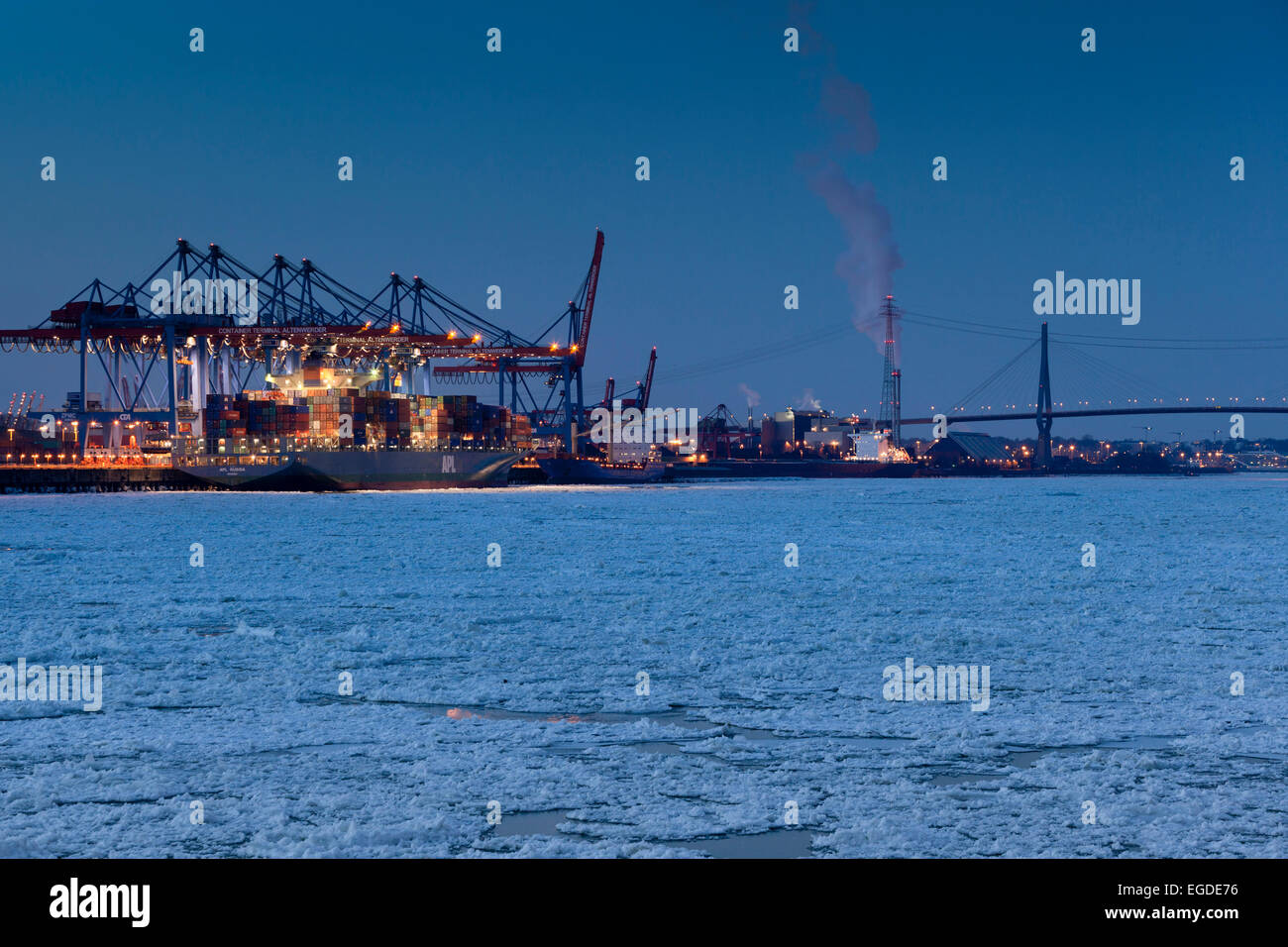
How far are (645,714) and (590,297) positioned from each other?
13337 cm

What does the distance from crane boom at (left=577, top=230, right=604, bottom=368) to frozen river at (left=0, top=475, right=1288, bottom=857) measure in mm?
112298

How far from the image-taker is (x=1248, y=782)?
7.35 metres

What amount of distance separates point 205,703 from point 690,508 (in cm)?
4621

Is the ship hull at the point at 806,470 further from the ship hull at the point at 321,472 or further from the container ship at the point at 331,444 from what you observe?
the ship hull at the point at 321,472

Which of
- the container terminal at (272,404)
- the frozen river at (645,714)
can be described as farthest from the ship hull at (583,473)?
the frozen river at (645,714)

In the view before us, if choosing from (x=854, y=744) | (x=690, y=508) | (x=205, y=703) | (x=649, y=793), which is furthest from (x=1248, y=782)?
(x=690, y=508)

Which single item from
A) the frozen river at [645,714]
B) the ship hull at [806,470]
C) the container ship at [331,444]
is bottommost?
the frozen river at [645,714]

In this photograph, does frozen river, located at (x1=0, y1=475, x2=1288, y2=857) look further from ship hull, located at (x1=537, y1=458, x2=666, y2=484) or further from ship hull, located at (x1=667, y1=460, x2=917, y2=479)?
ship hull, located at (x1=667, y1=460, x2=917, y2=479)

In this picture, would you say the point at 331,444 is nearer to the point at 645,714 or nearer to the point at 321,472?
the point at 321,472

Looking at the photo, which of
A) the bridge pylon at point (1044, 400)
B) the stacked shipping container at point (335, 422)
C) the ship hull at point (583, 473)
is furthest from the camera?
the bridge pylon at point (1044, 400)

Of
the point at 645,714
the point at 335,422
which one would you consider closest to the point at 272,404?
the point at 335,422

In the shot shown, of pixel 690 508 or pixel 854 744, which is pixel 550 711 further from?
pixel 690 508

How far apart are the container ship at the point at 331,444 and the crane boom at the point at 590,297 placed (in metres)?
25.1

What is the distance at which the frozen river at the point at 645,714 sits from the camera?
6484mm
